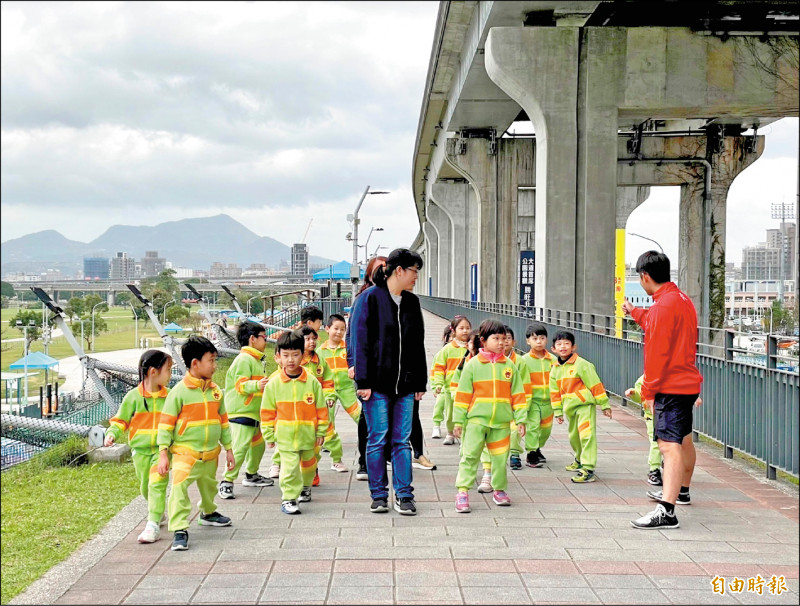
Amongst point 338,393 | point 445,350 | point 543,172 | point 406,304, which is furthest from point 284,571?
point 543,172

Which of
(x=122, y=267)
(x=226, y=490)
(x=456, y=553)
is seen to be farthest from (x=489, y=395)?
(x=122, y=267)

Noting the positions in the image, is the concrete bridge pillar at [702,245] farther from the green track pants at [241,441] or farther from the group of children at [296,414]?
the green track pants at [241,441]

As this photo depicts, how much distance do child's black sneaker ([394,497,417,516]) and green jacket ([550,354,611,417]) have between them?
1.87 m

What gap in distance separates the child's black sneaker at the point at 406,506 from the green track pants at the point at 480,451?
14.0 inches

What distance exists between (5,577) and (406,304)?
10.4 feet

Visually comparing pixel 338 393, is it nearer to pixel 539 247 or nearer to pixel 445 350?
pixel 445 350

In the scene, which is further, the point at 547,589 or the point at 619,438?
the point at 619,438

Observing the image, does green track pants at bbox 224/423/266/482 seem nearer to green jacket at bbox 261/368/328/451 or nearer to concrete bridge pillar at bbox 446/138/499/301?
green jacket at bbox 261/368/328/451

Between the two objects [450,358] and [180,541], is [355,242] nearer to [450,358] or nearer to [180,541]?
[450,358]

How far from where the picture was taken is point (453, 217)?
46219mm

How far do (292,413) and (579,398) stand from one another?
253 cm

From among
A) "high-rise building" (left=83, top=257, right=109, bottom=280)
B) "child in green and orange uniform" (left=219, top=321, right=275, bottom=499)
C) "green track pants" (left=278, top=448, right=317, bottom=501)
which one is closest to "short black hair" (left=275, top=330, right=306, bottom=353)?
"child in green and orange uniform" (left=219, top=321, right=275, bottom=499)

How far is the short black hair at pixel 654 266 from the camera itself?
20.2ft

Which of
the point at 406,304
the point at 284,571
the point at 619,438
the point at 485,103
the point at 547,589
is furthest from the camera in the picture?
the point at 485,103
